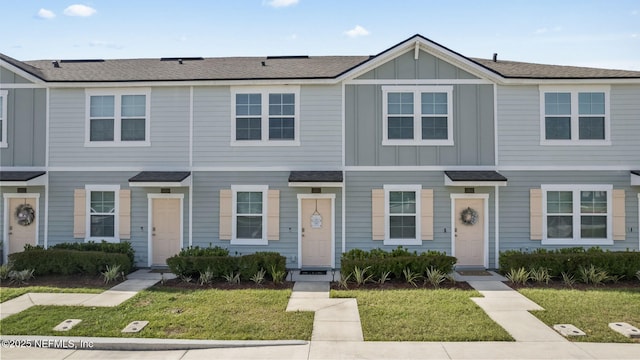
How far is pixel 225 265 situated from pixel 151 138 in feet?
16.5

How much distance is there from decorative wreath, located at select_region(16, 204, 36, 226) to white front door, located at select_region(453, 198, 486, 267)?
13.1 metres

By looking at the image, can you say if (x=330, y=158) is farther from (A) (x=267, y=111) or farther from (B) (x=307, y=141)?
(A) (x=267, y=111)

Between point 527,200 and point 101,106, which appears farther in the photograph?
point 101,106

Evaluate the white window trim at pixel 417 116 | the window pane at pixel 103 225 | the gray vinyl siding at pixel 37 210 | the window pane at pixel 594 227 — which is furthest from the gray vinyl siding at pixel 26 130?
the window pane at pixel 594 227

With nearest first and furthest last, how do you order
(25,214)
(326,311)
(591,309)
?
(591,309)
(326,311)
(25,214)

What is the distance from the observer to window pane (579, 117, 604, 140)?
12469 millimetres

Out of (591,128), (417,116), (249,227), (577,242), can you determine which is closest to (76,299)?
(249,227)

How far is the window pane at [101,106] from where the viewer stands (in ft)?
42.7

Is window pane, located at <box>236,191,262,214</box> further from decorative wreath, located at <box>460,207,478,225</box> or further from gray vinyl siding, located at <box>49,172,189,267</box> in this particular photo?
decorative wreath, located at <box>460,207,478,225</box>

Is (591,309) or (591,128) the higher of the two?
(591,128)

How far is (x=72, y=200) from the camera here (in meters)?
13.0

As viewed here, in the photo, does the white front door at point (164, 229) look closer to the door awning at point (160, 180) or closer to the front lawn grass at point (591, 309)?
the door awning at point (160, 180)

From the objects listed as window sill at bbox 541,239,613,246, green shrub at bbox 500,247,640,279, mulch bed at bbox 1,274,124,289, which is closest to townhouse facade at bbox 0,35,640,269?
window sill at bbox 541,239,613,246

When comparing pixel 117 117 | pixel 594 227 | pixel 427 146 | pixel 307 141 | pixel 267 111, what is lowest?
pixel 594 227
